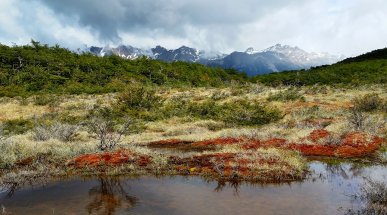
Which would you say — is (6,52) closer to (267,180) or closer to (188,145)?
(188,145)

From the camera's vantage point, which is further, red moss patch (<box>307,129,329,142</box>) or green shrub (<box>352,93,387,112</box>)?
green shrub (<box>352,93,387,112</box>)

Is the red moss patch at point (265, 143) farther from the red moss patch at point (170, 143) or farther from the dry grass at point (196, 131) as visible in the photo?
the red moss patch at point (170, 143)

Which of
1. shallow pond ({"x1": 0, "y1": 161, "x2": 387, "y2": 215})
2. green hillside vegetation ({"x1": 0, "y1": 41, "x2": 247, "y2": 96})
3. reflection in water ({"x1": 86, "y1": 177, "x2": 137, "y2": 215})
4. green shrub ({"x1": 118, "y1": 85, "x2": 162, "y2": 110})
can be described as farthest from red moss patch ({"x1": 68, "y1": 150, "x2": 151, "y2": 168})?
green hillside vegetation ({"x1": 0, "y1": 41, "x2": 247, "y2": 96})

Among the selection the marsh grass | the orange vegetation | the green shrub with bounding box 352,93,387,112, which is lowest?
the marsh grass

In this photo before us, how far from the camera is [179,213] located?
11.0m

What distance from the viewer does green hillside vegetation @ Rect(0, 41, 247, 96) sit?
70312 mm

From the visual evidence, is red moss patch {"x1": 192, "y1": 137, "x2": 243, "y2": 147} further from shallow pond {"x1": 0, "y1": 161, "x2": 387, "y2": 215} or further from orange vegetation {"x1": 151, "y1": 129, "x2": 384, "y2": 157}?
shallow pond {"x1": 0, "y1": 161, "x2": 387, "y2": 215}

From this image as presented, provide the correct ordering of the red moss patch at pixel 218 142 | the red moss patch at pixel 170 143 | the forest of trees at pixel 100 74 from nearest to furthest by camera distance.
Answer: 1. the red moss patch at pixel 218 142
2. the red moss patch at pixel 170 143
3. the forest of trees at pixel 100 74

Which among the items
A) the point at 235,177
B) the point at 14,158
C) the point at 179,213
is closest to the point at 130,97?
the point at 14,158

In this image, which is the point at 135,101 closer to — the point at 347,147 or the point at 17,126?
the point at 17,126

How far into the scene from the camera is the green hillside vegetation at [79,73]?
70.3 m

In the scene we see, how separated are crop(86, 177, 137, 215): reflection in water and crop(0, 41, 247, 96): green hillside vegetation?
168ft

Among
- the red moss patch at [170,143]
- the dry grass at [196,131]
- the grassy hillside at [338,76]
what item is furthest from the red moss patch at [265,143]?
the grassy hillside at [338,76]

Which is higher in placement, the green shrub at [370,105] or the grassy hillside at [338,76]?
the grassy hillside at [338,76]
